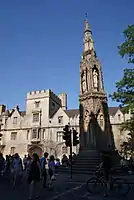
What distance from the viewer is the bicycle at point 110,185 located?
27.2ft

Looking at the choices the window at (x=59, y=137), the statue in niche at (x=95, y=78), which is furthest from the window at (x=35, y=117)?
the statue in niche at (x=95, y=78)

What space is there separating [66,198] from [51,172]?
2.81m

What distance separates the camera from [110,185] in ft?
28.4

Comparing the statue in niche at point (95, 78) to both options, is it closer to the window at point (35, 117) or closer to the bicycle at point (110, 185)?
the bicycle at point (110, 185)

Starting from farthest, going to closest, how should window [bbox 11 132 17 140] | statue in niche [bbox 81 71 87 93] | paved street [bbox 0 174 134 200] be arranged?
window [bbox 11 132 17 140], statue in niche [bbox 81 71 87 93], paved street [bbox 0 174 134 200]

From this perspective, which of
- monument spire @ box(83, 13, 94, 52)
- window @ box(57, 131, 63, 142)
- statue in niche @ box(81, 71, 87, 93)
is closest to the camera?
statue in niche @ box(81, 71, 87, 93)

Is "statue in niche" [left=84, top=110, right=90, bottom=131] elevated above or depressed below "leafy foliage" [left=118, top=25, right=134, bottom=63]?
below

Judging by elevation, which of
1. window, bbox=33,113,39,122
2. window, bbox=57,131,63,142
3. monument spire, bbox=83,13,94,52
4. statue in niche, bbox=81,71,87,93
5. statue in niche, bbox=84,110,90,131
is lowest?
window, bbox=57,131,63,142

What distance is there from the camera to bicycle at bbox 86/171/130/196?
829 cm

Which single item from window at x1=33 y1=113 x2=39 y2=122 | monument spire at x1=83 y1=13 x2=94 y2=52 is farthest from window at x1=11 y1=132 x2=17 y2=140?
monument spire at x1=83 y1=13 x2=94 y2=52

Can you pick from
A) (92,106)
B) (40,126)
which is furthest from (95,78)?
(40,126)

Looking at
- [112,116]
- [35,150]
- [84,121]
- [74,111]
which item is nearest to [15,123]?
[35,150]

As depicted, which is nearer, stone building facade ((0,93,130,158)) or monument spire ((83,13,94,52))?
monument spire ((83,13,94,52))

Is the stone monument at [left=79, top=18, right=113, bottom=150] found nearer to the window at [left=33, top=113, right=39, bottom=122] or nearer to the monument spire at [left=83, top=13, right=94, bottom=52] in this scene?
the monument spire at [left=83, top=13, right=94, bottom=52]
